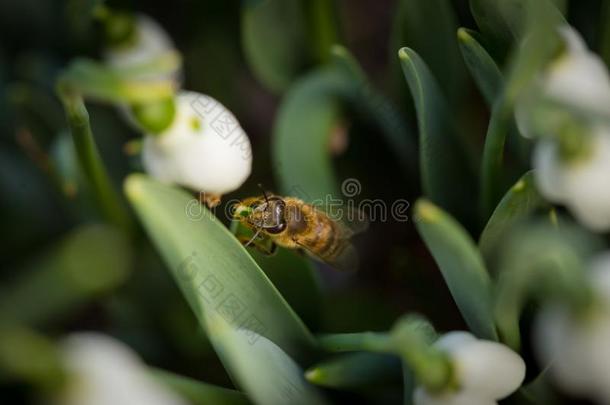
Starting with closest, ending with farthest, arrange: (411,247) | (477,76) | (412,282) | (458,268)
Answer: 1. (458,268)
2. (477,76)
3. (412,282)
4. (411,247)

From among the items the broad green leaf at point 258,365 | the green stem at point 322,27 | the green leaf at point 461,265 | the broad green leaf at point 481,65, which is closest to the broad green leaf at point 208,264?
the broad green leaf at point 258,365

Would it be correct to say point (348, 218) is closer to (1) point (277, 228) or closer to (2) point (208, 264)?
(1) point (277, 228)

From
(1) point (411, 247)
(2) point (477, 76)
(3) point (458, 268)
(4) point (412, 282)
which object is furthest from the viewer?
(1) point (411, 247)

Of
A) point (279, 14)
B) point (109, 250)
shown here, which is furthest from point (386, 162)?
point (109, 250)

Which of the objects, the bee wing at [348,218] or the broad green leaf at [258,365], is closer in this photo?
the broad green leaf at [258,365]

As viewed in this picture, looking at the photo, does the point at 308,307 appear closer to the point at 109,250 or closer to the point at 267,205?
the point at 267,205

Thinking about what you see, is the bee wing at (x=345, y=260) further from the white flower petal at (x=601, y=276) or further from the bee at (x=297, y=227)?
the white flower petal at (x=601, y=276)

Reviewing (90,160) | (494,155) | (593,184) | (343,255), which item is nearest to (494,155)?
(494,155)
